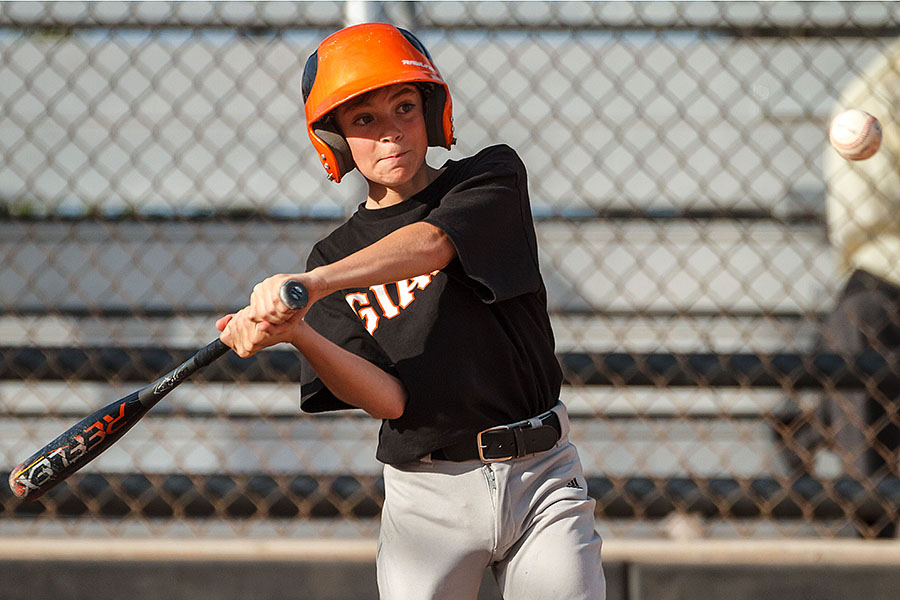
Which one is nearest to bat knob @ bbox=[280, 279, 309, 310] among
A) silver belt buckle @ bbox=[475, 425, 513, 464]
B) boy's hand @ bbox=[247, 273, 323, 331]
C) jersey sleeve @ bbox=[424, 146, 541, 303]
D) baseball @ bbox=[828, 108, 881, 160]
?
boy's hand @ bbox=[247, 273, 323, 331]

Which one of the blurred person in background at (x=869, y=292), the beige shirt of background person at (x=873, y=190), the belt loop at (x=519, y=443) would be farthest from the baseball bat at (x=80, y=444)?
the beige shirt of background person at (x=873, y=190)

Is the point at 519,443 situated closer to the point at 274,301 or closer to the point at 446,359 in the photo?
the point at 446,359

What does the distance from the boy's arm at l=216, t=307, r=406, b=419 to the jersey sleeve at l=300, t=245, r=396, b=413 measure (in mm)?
72

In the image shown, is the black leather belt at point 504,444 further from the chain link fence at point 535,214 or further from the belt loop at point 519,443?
the chain link fence at point 535,214

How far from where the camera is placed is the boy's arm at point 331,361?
4.57ft

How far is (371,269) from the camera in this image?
56.4 inches

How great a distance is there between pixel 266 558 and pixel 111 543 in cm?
40

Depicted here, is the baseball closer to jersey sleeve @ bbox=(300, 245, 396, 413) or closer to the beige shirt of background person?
the beige shirt of background person

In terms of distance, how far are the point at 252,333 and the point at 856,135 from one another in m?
1.34

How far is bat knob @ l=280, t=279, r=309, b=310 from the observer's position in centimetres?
131

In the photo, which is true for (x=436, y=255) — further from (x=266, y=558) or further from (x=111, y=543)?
(x=111, y=543)

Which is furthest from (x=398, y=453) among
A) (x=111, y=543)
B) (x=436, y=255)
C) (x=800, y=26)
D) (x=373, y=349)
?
(x=800, y=26)

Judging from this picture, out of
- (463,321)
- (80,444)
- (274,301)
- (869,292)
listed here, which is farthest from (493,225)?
(869,292)

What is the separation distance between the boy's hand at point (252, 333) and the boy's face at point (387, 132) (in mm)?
327
